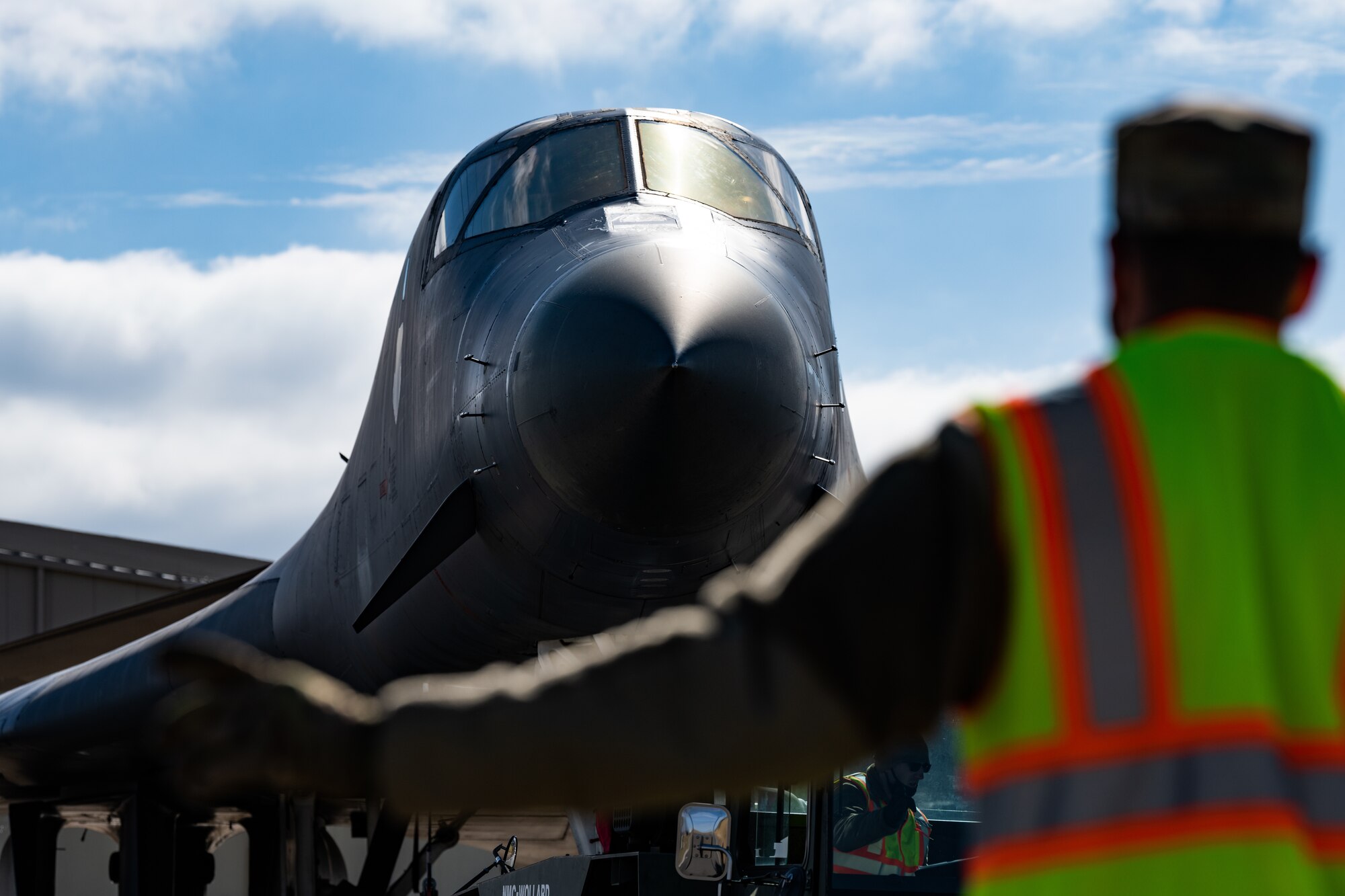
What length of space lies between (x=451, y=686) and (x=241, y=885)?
105 ft

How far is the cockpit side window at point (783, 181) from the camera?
314 inches

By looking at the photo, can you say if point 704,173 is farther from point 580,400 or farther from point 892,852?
point 892,852

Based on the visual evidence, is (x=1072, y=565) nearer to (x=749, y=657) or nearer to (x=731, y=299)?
(x=749, y=657)

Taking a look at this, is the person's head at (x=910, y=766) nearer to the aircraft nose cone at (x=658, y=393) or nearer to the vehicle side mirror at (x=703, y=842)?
the vehicle side mirror at (x=703, y=842)

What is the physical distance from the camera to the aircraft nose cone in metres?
5.40

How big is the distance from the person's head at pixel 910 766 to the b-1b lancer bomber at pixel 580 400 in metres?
1.32

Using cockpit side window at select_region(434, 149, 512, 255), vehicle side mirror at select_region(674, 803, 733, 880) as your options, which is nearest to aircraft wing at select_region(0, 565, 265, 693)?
cockpit side window at select_region(434, 149, 512, 255)

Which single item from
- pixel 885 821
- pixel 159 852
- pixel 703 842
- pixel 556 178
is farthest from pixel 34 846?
pixel 703 842

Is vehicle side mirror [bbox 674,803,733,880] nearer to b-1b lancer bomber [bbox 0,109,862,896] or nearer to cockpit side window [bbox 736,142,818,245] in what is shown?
b-1b lancer bomber [bbox 0,109,862,896]

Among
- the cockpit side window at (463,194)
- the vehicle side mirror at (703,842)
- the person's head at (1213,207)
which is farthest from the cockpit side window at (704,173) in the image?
the person's head at (1213,207)

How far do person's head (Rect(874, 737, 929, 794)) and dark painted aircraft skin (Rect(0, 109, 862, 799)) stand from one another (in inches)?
52.0

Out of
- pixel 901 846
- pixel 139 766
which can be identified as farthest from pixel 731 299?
pixel 139 766

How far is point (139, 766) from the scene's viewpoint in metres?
12.8

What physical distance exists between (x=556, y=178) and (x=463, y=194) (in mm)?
718
